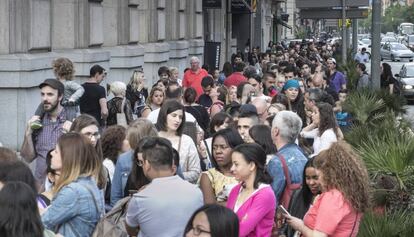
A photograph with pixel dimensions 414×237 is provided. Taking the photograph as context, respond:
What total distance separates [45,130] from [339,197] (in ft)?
13.1

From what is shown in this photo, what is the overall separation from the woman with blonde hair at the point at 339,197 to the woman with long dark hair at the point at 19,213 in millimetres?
2403

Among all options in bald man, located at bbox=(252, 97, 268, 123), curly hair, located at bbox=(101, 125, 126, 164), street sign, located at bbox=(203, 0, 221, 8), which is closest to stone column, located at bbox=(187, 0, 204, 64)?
street sign, located at bbox=(203, 0, 221, 8)

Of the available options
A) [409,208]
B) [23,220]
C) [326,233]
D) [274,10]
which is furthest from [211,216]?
[274,10]

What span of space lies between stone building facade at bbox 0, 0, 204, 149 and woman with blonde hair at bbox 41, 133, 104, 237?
27.3ft

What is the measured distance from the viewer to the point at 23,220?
4855 millimetres

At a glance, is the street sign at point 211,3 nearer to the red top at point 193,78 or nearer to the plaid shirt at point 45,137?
the red top at point 193,78

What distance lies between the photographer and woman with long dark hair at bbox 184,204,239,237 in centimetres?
514

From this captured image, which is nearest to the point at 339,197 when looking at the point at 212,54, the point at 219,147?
the point at 219,147

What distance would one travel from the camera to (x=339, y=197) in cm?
683

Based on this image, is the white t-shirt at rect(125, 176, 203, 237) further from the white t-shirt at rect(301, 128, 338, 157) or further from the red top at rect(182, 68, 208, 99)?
the red top at rect(182, 68, 208, 99)

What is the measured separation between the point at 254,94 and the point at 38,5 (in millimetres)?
3665

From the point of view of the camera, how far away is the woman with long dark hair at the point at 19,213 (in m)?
4.80

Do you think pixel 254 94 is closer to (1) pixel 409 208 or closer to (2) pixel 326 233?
(1) pixel 409 208

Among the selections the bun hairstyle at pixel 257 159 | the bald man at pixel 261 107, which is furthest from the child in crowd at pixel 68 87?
the bun hairstyle at pixel 257 159
